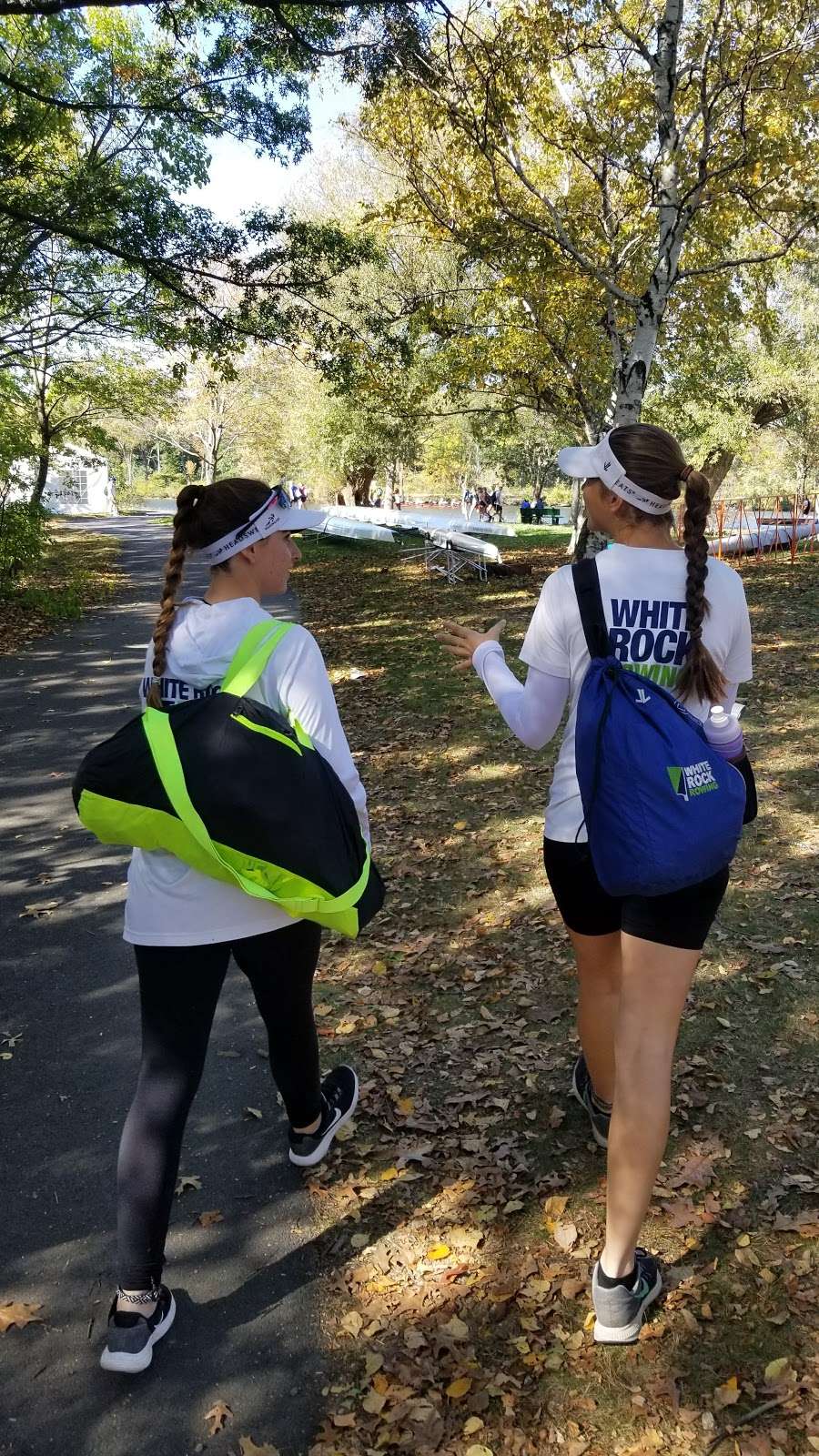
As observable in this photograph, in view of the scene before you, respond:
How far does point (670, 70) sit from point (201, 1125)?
7.87 metres

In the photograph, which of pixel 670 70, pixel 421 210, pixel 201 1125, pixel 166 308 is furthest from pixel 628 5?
pixel 201 1125

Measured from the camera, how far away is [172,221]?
10.6 metres

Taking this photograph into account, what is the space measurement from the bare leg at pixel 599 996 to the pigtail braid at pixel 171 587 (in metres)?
1.29

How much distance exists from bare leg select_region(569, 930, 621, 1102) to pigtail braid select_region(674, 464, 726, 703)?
74 centimetres

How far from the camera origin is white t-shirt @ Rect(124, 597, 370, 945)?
84.2 inches

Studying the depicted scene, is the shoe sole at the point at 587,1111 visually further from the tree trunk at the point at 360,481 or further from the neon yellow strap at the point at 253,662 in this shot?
the tree trunk at the point at 360,481

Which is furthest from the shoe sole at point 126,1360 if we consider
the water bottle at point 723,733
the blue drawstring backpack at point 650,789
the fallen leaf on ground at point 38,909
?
the fallen leaf on ground at point 38,909

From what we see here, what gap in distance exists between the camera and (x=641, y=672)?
2.20 m

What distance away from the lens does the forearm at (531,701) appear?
229 centimetres

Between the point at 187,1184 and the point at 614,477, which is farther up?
the point at 614,477

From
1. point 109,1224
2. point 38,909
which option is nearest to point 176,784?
point 109,1224

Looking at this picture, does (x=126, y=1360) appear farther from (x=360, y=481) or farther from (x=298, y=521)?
(x=360, y=481)

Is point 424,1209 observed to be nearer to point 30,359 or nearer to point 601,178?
point 601,178

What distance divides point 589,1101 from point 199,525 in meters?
2.30
